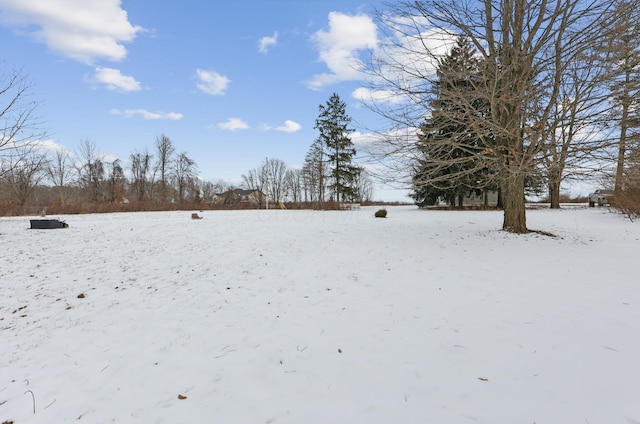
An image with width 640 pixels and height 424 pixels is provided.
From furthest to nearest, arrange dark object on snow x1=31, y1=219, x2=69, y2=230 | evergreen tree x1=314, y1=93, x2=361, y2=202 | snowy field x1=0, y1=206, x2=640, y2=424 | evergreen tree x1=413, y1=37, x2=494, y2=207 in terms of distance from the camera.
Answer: evergreen tree x1=314, y1=93, x2=361, y2=202, dark object on snow x1=31, y1=219, x2=69, y2=230, evergreen tree x1=413, y1=37, x2=494, y2=207, snowy field x1=0, y1=206, x2=640, y2=424

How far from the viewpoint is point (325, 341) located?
318 centimetres

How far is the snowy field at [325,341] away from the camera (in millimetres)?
2217

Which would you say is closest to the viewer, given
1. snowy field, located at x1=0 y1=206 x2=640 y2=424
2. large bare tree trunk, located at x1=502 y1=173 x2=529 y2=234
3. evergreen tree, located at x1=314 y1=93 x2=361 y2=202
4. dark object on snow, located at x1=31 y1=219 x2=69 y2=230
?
snowy field, located at x1=0 y1=206 x2=640 y2=424

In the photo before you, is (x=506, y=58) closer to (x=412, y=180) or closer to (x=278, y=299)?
(x=412, y=180)

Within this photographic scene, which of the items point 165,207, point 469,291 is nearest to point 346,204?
point 165,207

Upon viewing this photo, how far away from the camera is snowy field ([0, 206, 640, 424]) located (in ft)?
7.27

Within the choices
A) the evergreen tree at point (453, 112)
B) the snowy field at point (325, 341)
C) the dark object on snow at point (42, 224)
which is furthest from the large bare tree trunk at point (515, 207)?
the dark object on snow at point (42, 224)

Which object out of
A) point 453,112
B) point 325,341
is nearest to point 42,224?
point 325,341

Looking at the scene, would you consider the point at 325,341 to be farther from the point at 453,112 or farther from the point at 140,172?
the point at 140,172

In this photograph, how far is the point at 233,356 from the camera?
2.94 meters

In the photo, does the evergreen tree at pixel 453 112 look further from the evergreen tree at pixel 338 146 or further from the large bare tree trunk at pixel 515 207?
the evergreen tree at pixel 338 146

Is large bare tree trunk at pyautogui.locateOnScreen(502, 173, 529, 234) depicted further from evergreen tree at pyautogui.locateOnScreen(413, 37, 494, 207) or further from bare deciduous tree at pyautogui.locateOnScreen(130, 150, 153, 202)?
bare deciduous tree at pyautogui.locateOnScreen(130, 150, 153, 202)

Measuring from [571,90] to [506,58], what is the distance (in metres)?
1.73

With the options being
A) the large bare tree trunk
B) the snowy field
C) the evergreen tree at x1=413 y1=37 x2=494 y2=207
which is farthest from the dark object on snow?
the large bare tree trunk
